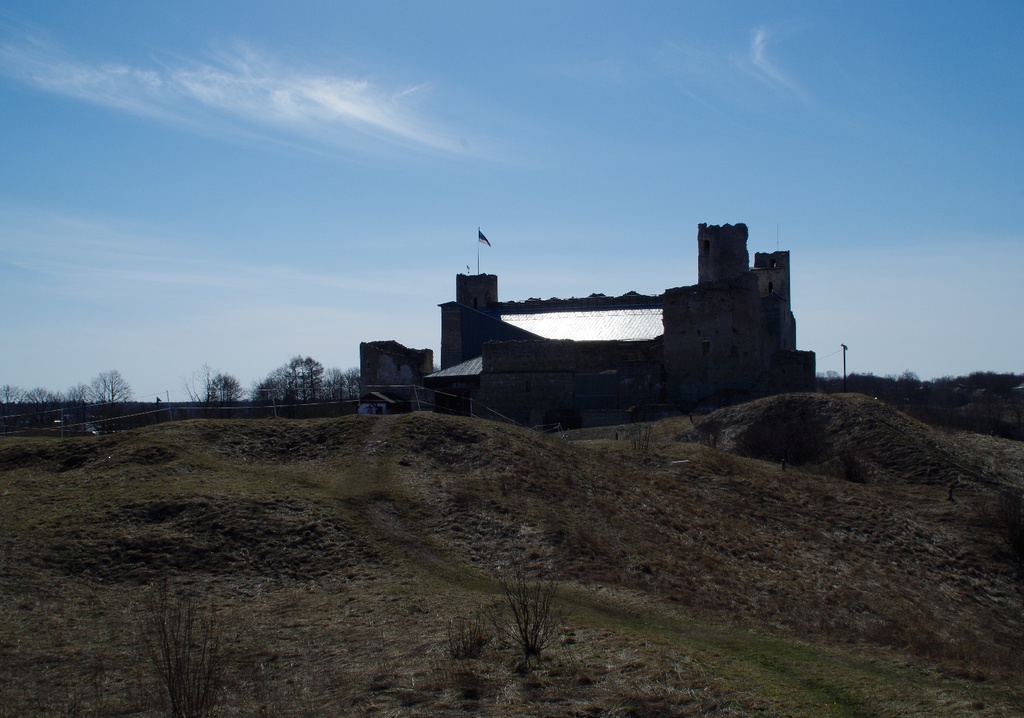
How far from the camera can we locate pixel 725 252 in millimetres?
51000

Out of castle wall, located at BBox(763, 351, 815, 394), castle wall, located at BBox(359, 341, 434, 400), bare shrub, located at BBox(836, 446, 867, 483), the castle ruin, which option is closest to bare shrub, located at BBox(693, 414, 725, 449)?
bare shrub, located at BBox(836, 446, 867, 483)

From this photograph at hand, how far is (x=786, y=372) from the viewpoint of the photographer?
133 feet

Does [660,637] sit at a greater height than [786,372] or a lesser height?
lesser

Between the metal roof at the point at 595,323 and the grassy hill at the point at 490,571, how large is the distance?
2305cm

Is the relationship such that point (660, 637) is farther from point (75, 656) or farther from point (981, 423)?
point (981, 423)

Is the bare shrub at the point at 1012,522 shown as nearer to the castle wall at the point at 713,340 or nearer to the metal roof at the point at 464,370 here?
the castle wall at the point at 713,340

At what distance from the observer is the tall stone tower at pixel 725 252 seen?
167 ft

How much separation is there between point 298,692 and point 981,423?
1785 inches

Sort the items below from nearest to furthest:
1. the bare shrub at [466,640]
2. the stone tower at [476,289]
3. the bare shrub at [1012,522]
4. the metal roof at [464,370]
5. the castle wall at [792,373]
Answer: the bare shrub at [466,640], the bare shrub at [1012,522], the castle wall at [792,373], the metal roof at [464,370], the stone tower at [476,289]

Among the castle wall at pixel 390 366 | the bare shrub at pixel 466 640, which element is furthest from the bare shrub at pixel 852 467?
the castle wall at pixel 390 366

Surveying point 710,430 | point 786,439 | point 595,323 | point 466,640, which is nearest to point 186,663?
point 466,640

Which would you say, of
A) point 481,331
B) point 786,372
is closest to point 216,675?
Result: point 786,372

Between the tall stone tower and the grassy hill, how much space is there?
84.6ft

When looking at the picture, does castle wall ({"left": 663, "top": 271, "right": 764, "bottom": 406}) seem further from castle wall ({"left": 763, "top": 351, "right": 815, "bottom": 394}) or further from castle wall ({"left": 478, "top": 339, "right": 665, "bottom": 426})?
castle wall ({"left": 478, "top": 339, "right": 665, "bottom": 426})
